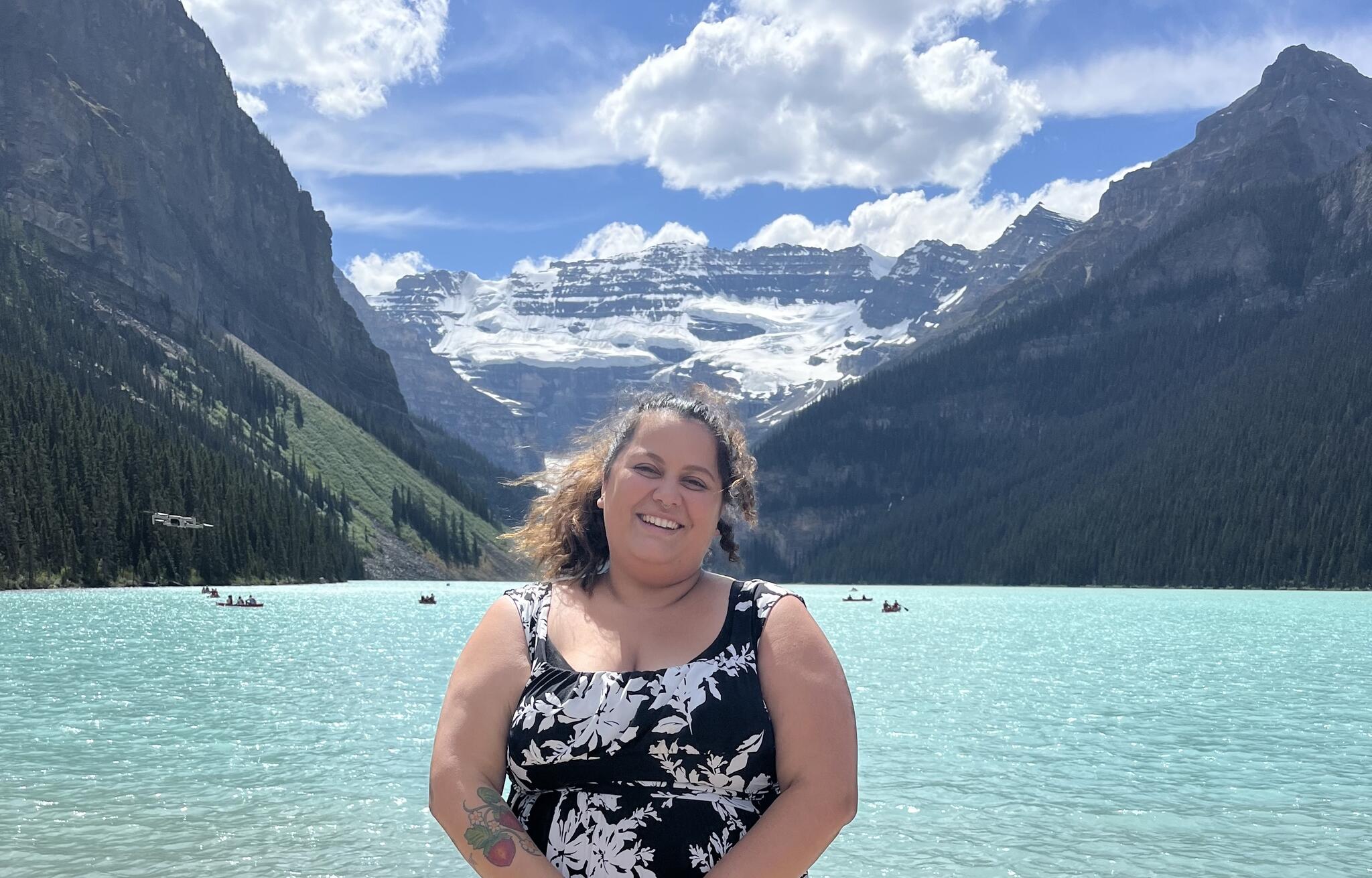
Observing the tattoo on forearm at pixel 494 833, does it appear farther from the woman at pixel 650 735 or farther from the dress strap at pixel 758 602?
the dress strap at pixel 758 602

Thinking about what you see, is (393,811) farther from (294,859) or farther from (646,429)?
(646,429)

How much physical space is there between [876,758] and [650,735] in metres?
24.2

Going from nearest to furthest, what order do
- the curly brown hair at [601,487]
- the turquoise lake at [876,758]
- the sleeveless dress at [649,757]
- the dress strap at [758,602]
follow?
the sleeveless dress at [649,757] → the dress strap at [758,602] → the curly brown hair at [601,487] → the turquoise lake at [876,758]

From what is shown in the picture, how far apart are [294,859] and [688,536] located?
48.0 ft

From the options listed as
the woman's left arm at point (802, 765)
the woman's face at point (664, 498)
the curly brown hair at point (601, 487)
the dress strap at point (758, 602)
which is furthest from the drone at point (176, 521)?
the woman's left arm at point (802, 765)

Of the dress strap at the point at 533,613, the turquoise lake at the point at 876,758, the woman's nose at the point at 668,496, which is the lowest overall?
the turquoise lake at the point at 876,758

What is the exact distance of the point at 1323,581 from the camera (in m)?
166

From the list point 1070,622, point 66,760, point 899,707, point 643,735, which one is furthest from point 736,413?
point 1070,622

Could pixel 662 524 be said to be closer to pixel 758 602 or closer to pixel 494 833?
pixel 758 602

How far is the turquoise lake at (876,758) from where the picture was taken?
1858 centimetres

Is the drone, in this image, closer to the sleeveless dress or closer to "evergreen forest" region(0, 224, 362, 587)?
"evergreen forest" region(0, 224, 362, 587)

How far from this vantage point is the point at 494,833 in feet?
17.3

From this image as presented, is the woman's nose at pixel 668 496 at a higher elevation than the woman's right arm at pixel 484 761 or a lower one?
higher

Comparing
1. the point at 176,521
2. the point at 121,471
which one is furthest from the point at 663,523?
the point at 176,521
